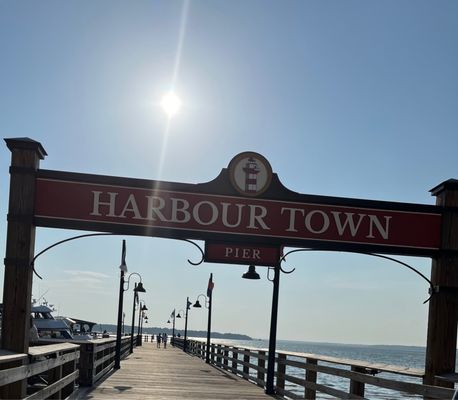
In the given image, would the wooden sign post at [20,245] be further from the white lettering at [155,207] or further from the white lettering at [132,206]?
the white lettering at [155,207]

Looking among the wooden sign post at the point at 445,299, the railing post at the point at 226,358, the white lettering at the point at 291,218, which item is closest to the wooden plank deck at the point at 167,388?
the white lettering at the point at 291,218

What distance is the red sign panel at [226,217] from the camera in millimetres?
8328

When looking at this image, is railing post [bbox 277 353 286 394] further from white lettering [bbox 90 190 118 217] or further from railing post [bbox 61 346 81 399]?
white lettering [bbox 90 190 118 217]

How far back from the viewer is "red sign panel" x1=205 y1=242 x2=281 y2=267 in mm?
12883

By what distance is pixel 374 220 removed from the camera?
29.1ft

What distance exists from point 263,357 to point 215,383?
1.30m

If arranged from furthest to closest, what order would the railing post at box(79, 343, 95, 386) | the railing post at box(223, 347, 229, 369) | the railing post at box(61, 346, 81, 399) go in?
the railing post at box(223, 347, 229, 369), the railing post at box(79, 343, 95, 386), the railing post at box(61, 346, 81, 399)

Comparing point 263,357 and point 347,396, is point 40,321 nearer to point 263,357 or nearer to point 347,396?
point 263,357

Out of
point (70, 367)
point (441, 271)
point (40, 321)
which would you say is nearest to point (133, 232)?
point (70, 367)

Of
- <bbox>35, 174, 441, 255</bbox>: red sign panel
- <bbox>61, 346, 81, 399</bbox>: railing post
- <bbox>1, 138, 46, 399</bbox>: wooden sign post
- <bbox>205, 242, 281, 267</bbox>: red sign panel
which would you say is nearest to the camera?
<bbox>1, 138, 46, 399</bbox>: wooden sign post

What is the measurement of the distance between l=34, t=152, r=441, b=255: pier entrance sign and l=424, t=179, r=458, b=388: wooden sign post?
0.15 metres

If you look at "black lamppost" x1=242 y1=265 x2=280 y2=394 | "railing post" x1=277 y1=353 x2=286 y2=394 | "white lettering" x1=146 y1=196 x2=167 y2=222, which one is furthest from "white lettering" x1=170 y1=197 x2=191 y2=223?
"railing post" x1=277 y1=353 x2=286 y2=394

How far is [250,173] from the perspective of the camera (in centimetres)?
873

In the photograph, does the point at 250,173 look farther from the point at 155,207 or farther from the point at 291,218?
the point at 155,207
